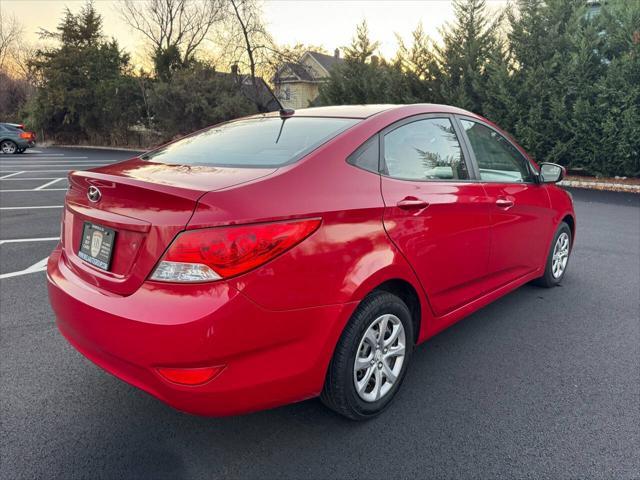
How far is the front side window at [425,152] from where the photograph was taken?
2.69 m

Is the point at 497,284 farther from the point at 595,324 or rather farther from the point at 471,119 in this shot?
the point at 471,119

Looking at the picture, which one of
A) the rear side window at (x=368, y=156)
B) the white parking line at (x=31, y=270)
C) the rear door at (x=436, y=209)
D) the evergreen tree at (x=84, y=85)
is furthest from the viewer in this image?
the evergreen tree at (x=84, y=85)

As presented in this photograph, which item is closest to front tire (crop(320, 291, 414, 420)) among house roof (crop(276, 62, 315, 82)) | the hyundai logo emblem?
the hyundai logo emblem

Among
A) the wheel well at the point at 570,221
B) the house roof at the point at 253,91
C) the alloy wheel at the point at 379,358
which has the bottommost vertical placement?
the alloy wheel at the point at 379,358

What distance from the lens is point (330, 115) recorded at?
118 inches

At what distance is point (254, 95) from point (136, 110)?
841 centimetres

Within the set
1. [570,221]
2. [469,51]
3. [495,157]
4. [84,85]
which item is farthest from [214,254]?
[84,85]

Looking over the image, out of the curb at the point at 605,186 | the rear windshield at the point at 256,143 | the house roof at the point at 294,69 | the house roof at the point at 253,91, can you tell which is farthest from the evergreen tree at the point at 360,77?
the rear windshield at the point at 256,143

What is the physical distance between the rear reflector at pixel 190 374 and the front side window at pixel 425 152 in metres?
→ 1.34

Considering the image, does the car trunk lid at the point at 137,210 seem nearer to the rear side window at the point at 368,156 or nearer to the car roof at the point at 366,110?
the rear side window at the point at 368,156

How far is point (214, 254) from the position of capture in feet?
6.23

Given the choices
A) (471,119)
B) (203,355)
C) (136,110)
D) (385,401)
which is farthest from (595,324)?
(136,110)

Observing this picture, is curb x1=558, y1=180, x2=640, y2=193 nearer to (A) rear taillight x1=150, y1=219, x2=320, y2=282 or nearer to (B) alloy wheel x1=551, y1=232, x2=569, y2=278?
(B) alloy wheel x1=551, y1=232, x2=569, y2=278

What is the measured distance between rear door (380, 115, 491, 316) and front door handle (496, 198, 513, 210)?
191 mm
